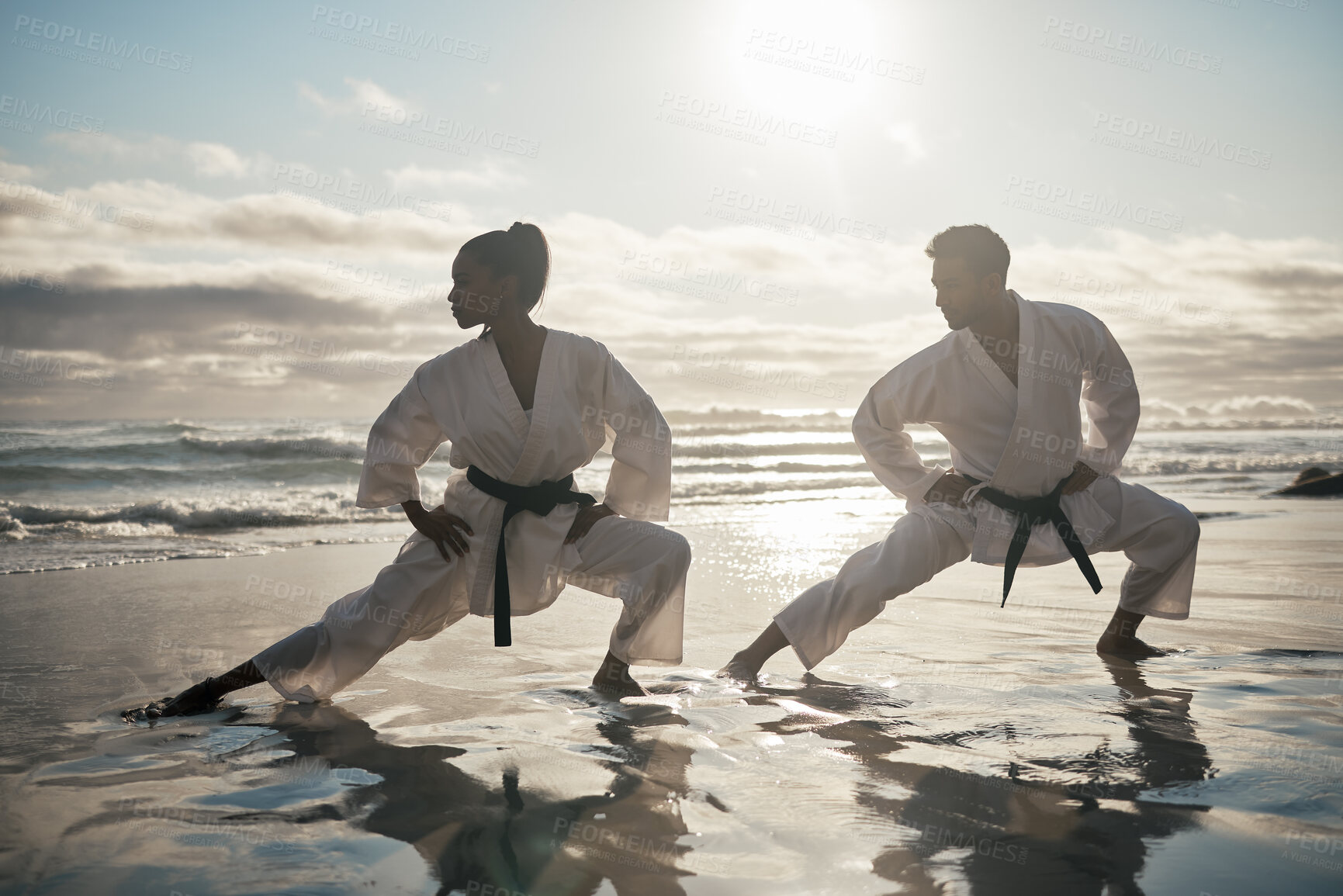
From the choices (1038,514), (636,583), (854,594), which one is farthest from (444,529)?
(1038,514)

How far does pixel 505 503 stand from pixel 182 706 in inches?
48.1

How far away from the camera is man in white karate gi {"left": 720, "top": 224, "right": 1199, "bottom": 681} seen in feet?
11.3

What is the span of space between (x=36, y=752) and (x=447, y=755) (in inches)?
45.3

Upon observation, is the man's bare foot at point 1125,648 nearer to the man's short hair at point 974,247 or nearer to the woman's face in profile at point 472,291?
the man's short hair at point 974,247

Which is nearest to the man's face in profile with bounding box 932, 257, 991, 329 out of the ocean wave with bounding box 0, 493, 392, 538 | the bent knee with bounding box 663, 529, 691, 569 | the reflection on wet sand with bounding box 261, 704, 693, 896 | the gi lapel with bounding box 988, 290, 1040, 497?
the gi lapel with bounding box 988, 290, 1040, 497

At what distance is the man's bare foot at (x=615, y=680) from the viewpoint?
3.28m

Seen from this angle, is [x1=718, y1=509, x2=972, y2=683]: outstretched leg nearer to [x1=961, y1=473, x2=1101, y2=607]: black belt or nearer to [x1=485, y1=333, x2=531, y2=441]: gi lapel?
[x1=961, y1=473, x2=1101, y2=607]: black belt

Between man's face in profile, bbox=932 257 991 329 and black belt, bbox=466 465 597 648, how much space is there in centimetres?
160

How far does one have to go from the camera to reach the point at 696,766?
8.13 ft

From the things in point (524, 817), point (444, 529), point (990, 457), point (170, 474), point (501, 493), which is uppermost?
point (990, 457)

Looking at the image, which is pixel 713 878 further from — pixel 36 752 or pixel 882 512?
pixel 882 512

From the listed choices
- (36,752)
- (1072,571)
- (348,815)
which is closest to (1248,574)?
(1072,571)

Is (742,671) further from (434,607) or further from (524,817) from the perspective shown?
(524,817)

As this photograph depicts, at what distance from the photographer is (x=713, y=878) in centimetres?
182
